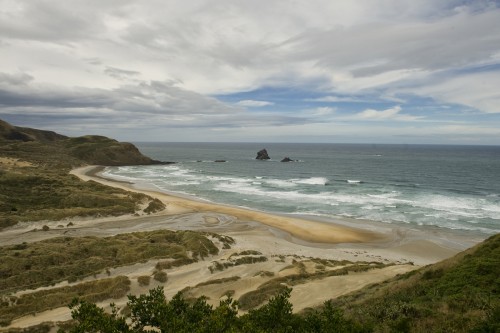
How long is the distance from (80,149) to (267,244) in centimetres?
13407

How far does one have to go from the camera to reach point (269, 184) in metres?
94.5

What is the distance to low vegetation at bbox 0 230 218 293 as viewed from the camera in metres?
27.5

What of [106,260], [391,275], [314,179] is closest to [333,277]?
[391,275]

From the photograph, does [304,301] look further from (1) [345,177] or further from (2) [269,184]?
(1) [345,177]

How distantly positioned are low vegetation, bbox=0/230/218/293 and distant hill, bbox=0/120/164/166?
104m

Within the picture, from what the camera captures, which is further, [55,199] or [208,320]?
[55,199]

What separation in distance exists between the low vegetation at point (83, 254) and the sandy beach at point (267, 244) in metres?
1.75

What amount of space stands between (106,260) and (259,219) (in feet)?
92.0

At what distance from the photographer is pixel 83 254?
3325 cm

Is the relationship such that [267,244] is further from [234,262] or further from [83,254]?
[83,254]

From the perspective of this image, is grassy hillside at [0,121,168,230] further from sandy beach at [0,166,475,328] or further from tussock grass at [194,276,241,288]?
tussock grass at [194,276,241,288]

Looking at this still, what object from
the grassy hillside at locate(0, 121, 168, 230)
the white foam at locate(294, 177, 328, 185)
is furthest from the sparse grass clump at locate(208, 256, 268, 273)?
the white foam at locate(294, 177, 328, 185)

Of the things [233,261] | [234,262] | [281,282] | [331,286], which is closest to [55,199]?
[233,261]

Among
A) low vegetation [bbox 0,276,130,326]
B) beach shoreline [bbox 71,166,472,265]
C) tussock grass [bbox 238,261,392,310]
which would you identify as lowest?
beach shoreline [bbox 71,166,472,265]
